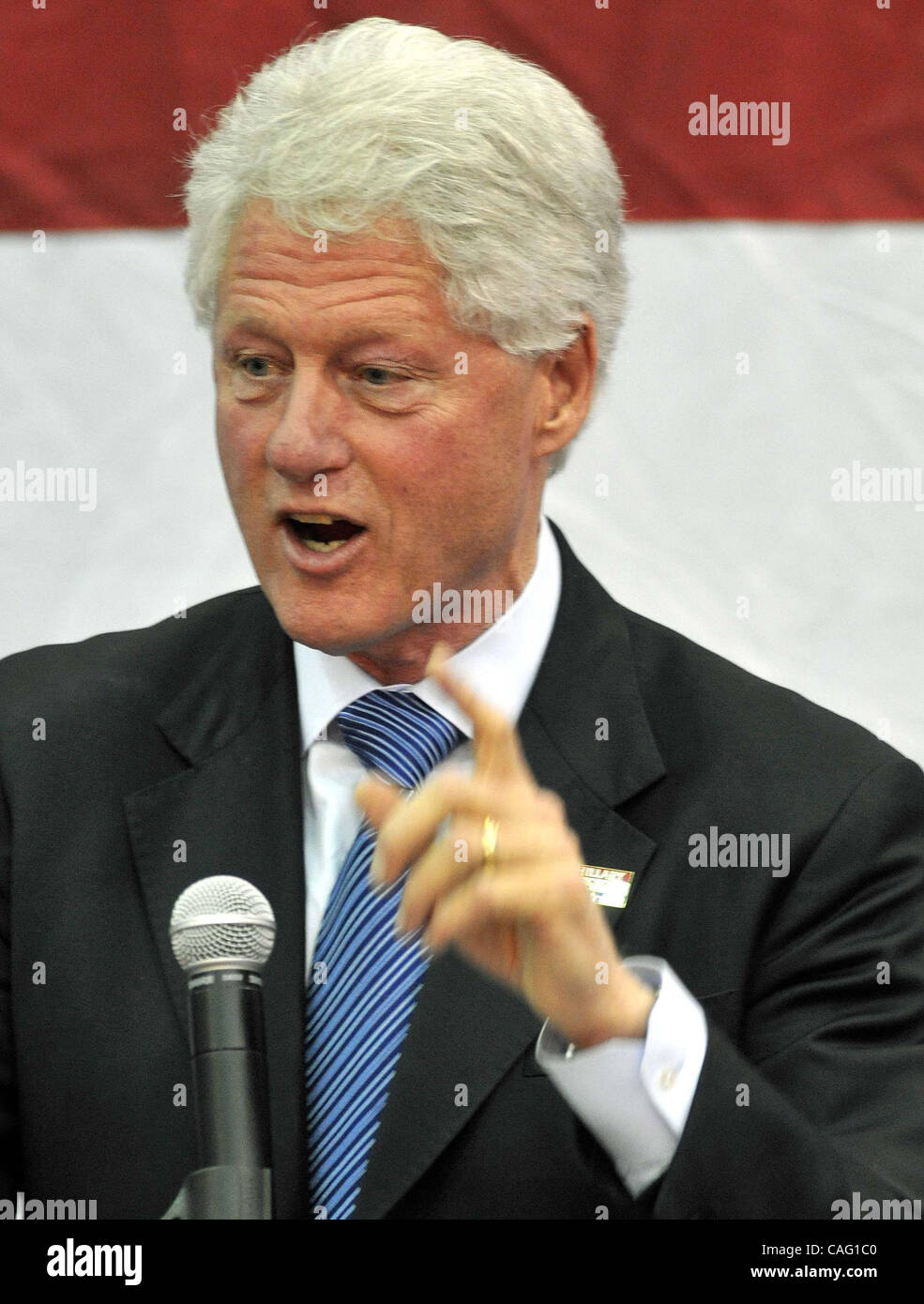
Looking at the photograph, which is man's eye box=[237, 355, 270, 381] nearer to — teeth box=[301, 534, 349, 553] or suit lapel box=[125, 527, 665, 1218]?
teeth box=[301, 534, 349, 553]

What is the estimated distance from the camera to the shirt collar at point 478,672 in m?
2.12

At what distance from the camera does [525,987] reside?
1.49 metres

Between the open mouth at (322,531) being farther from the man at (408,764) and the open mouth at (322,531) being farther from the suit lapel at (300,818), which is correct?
the suit lapel at (300,818)

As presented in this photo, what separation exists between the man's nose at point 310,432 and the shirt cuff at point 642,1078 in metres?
0.61

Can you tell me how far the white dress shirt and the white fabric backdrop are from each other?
11.6 inches

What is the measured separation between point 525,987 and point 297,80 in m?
1.09

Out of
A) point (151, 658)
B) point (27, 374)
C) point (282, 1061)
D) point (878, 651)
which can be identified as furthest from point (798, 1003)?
point (27, 374)

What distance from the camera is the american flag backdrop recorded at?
8.23ft

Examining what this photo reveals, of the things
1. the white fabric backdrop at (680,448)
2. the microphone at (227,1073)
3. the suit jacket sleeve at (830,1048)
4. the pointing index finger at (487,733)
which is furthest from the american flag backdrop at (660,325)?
the microphone at (227,1073)

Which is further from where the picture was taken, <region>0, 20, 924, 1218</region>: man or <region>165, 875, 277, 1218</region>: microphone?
<region>0, 20, 924, 1218</region>: man

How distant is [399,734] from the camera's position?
6.84ft

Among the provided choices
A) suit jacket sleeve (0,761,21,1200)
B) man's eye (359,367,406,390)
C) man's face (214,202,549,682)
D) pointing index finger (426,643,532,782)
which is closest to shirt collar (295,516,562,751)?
man's face (214,202,549,682)

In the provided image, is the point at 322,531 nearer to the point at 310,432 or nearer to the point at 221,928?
the point at 310,432

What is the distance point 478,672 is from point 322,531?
0.28 metres
